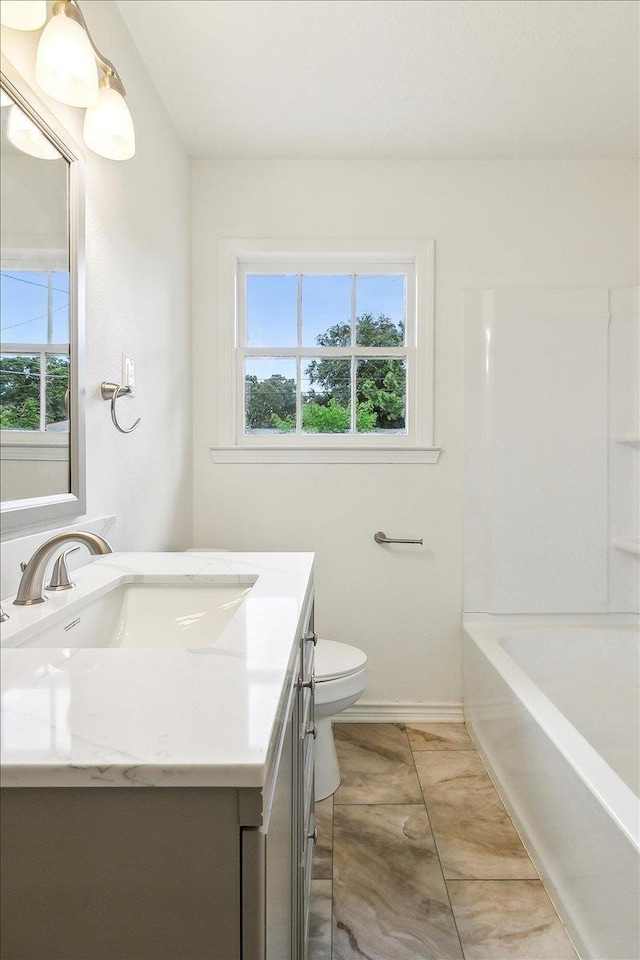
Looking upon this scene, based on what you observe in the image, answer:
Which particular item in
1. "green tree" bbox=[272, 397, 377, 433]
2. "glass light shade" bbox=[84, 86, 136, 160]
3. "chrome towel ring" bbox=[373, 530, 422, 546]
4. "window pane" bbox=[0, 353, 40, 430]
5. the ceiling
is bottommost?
"chrome towel ring" bbox=[373, 530, 422, 546]

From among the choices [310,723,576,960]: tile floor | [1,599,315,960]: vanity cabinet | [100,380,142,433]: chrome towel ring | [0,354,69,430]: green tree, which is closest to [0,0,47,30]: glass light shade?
[0,354,69,430]: green tree

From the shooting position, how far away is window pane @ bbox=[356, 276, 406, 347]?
2.70m

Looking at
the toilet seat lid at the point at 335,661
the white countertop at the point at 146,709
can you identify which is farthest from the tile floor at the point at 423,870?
the white countertop at the point at 146,709

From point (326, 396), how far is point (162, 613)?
160 centimetres

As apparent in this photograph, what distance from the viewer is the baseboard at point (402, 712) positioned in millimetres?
2611

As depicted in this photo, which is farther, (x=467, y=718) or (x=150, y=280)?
(x=467, y=718)

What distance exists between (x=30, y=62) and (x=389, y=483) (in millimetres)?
1854

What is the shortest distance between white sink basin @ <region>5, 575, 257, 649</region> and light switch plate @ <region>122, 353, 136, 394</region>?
2.24ft

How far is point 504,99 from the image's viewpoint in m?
2.12

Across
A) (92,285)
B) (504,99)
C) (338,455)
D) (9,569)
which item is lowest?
(9,569)

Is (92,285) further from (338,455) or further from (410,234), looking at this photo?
(410,234)

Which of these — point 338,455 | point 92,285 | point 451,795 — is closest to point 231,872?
point 92,285

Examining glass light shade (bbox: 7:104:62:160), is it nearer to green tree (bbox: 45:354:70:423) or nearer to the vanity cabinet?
green tree (bbox: 45:354:70:423)

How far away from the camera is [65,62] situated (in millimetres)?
1136
